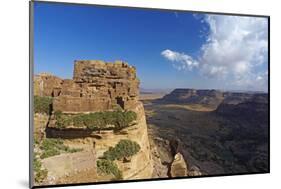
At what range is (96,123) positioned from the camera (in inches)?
144

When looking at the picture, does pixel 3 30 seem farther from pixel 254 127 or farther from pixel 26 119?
pixel 254 127

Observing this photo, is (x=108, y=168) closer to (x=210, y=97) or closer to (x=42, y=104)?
(x=42, y=104)

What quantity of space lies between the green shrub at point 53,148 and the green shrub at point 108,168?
251 mm

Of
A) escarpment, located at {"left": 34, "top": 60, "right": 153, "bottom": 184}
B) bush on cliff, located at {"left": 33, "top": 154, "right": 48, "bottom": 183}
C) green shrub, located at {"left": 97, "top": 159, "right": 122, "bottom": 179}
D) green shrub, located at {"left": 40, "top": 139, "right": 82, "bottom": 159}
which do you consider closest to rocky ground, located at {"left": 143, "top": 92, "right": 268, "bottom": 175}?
escarpment, located at {"left": 34, "top": 60, "right": 153, "bottom": 184}

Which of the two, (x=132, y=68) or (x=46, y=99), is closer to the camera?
(x=46, y=99)

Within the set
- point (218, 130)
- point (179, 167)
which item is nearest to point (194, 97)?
point (218, 130)

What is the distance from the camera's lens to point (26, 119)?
3453 mm

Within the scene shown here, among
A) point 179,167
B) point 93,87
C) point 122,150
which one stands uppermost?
point 93,87

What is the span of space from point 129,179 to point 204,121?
0.88m

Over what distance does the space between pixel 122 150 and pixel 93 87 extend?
2.00 ft

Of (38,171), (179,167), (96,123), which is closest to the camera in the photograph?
(38,171)

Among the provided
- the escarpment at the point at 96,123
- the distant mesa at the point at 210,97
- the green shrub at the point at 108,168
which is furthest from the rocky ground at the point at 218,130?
the green shrub at the point at 108,168

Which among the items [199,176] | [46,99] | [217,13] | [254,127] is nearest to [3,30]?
[46,99]

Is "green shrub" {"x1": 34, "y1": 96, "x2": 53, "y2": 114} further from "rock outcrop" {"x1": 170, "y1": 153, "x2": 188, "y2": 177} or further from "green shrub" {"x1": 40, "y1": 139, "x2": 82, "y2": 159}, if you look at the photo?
"rock outcrop" {"x1": 170, "y1": 153, "x2": 188, "y2": 177}
